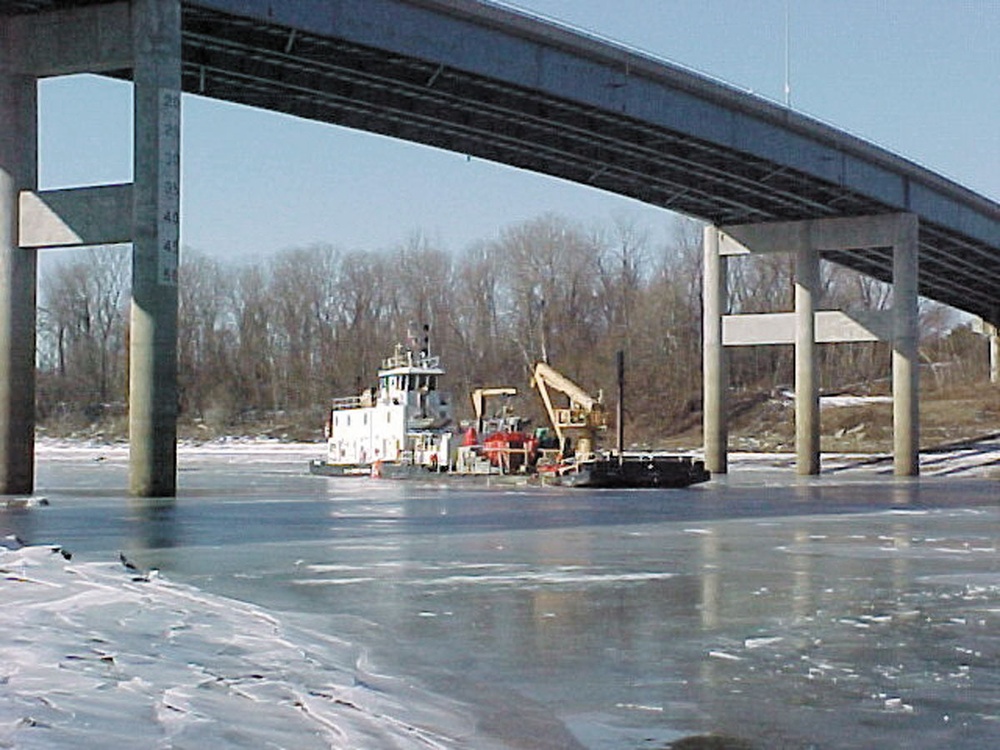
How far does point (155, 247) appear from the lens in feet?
111

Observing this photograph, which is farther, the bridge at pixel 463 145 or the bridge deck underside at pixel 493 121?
the bridge deck underside at pixel 493 121

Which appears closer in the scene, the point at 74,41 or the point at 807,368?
the point at 74,41

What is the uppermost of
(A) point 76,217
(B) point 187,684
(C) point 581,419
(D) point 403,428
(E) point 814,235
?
(E) point 814,235

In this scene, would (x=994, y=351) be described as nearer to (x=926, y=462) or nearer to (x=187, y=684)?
(x=926, y=462)

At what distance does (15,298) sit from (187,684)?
1150 inches

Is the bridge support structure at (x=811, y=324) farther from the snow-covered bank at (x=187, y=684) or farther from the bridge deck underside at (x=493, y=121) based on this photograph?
the snow-covered bank at (x=187, y=684)

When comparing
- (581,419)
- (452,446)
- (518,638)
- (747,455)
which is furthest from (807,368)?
(518,638)

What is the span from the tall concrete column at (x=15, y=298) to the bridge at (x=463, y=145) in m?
0.05

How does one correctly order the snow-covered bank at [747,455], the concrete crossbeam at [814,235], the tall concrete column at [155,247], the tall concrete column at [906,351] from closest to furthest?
the tall concrete column at [155,247]
the tall concrete column at [906,351]
the concrete crossbeam at [814,235]
the snow-covered bank at [747,455]

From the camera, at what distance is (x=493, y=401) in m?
105

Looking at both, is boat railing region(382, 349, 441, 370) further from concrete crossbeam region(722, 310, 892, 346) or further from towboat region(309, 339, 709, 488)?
concrete crossbeam region(722, 310, 892, 346)

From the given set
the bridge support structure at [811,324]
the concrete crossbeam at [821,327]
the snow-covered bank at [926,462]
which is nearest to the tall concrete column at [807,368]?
the bridge support structure at [811,324]

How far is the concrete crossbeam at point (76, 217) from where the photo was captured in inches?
1363

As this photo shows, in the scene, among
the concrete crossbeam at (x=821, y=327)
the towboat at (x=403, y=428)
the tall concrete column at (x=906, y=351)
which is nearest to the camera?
the towboat at (x=403, y=428)
